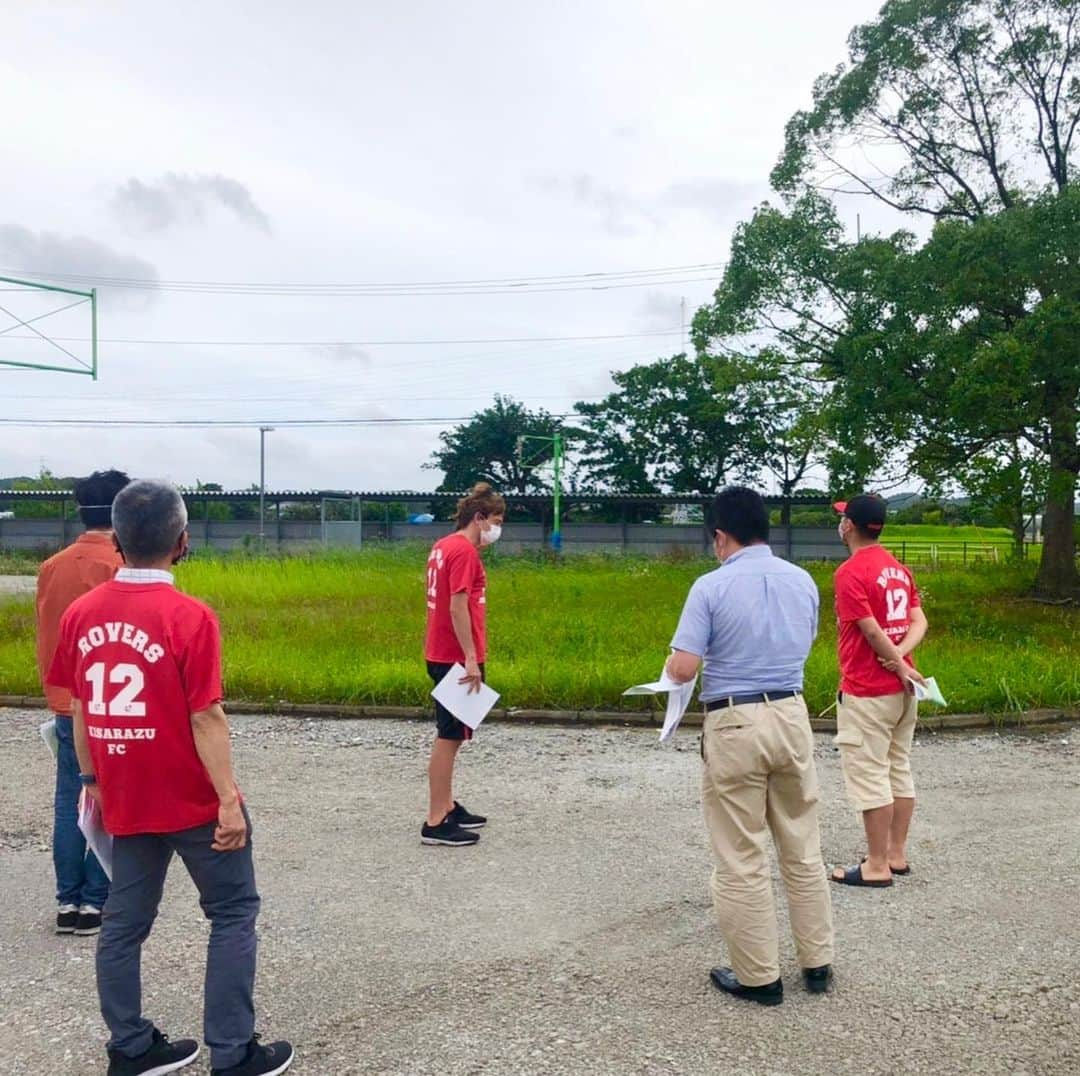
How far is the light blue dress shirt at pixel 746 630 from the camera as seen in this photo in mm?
3605

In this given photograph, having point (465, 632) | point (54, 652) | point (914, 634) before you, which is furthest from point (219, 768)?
point (914, 634)

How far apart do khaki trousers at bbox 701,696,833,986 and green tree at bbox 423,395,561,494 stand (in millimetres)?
50706

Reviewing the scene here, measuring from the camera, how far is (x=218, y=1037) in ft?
Result: 9.89

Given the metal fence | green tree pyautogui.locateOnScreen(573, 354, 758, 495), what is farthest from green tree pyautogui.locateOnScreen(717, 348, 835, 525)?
green tree pyautogui.locateOnScreen(573, 354, 758, 495)

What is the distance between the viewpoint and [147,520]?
3.00 m

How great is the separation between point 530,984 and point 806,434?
14962 millimetres

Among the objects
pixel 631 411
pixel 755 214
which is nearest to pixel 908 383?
pixel 755 214

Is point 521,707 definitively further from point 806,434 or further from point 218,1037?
point 806,434

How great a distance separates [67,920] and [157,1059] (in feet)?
4.70

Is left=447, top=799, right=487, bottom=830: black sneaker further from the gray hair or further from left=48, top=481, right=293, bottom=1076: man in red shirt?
the gray hair

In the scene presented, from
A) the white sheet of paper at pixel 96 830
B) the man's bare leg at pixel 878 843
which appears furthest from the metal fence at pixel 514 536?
the white sheet of paper at pixel 96 830

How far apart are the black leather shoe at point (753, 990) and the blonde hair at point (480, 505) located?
267 cm

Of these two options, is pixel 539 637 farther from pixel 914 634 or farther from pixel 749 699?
pixel 749 699

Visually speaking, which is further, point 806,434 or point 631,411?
point 631,411
